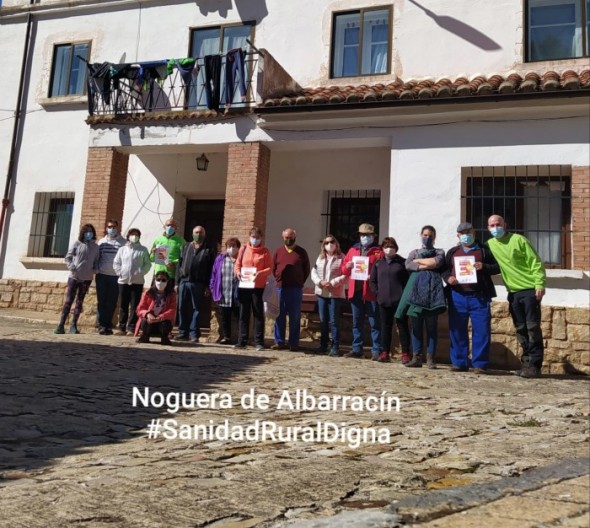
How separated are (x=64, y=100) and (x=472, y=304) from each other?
9.71m

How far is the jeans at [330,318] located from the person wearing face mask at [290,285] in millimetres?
448

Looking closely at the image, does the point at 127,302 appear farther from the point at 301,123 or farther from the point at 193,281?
the point at 301,123

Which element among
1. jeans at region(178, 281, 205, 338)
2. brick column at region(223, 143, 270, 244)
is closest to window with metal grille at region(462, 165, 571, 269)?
brick column at region(223, 143, 270, 244)

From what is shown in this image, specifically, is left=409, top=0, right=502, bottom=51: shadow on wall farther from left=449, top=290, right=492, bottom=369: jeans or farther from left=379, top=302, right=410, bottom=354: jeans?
left=379, top=302, right=410, bottom=354: jeans

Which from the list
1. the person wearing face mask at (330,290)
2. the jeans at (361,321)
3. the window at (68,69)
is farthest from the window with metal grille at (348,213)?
the window at (68,69)

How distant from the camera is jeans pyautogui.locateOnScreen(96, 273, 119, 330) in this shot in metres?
9.19

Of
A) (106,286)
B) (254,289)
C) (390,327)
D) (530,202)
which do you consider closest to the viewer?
(390,327)

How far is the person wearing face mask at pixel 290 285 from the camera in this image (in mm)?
8539

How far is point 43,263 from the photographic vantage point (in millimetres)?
11797

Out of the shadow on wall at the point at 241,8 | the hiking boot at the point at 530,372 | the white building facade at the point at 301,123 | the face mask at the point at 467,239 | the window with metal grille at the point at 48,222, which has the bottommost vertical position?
the hiking boot at the point at 530,372

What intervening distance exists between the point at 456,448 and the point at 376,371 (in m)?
3.29

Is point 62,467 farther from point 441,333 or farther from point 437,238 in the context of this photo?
point 437,238

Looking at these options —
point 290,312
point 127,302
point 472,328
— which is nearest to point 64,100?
point 127,302

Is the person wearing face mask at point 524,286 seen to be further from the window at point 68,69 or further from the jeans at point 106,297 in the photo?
the window at point 68,69
